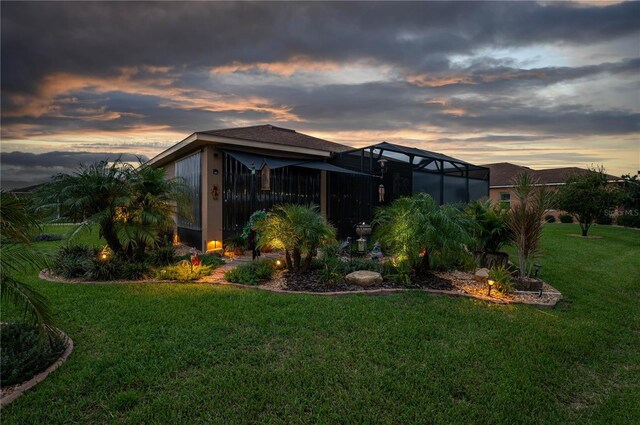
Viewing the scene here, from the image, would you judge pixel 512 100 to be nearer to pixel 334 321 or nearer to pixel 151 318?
pixel 334 321

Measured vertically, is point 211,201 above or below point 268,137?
below

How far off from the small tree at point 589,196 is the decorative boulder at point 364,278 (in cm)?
1600

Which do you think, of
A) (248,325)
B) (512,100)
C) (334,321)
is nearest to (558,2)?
(512,100)

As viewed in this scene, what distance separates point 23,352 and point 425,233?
6.27m

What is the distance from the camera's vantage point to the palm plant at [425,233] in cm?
677

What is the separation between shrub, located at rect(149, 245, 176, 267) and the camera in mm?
8097

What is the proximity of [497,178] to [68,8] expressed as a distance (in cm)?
3333

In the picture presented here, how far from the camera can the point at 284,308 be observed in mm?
5277

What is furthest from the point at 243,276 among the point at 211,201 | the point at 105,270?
the point at 211,201

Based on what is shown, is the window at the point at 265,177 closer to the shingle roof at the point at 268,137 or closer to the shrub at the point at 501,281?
the shingle roof at the point at 268,137

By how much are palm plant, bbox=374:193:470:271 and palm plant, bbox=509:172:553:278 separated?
1.06m

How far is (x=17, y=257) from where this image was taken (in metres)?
3.25

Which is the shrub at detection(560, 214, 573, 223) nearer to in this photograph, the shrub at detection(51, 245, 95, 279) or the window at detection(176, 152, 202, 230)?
the window at detection(176, 152, 202, 230)

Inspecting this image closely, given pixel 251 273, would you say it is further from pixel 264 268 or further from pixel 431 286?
pixel 431 286
